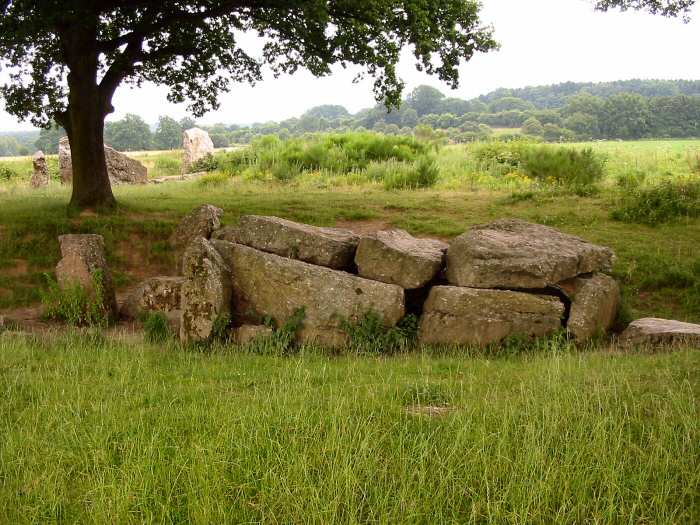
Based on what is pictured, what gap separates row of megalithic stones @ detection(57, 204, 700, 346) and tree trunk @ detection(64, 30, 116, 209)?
21.9 feet

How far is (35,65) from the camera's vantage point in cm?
1956

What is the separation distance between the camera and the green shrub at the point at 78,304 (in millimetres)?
12141

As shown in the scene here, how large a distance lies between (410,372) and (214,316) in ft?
12.1

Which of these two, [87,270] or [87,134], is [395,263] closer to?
[87,270]

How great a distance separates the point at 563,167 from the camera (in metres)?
28.2

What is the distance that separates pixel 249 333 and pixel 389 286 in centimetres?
251

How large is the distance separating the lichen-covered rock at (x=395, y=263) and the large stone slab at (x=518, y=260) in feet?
Result: 1.40

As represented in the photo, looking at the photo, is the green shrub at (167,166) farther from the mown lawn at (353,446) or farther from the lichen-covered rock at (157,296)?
the mown lawn at (353,446)

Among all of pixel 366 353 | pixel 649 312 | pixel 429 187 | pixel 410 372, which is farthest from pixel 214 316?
pixel 429 187

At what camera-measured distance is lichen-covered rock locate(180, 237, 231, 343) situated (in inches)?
420

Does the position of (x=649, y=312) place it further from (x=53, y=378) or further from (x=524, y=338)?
(x=53, y=378)

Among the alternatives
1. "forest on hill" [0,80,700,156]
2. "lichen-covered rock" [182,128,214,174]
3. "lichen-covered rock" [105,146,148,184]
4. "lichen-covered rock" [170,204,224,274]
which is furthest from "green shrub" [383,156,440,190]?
"forest on hill" [0,80,700,156]

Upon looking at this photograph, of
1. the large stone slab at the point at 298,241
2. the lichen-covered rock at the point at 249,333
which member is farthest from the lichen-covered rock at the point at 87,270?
the lichen-covered rock at the point at 249,333

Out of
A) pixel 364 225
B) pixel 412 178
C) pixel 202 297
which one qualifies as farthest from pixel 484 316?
pixel 412 178
